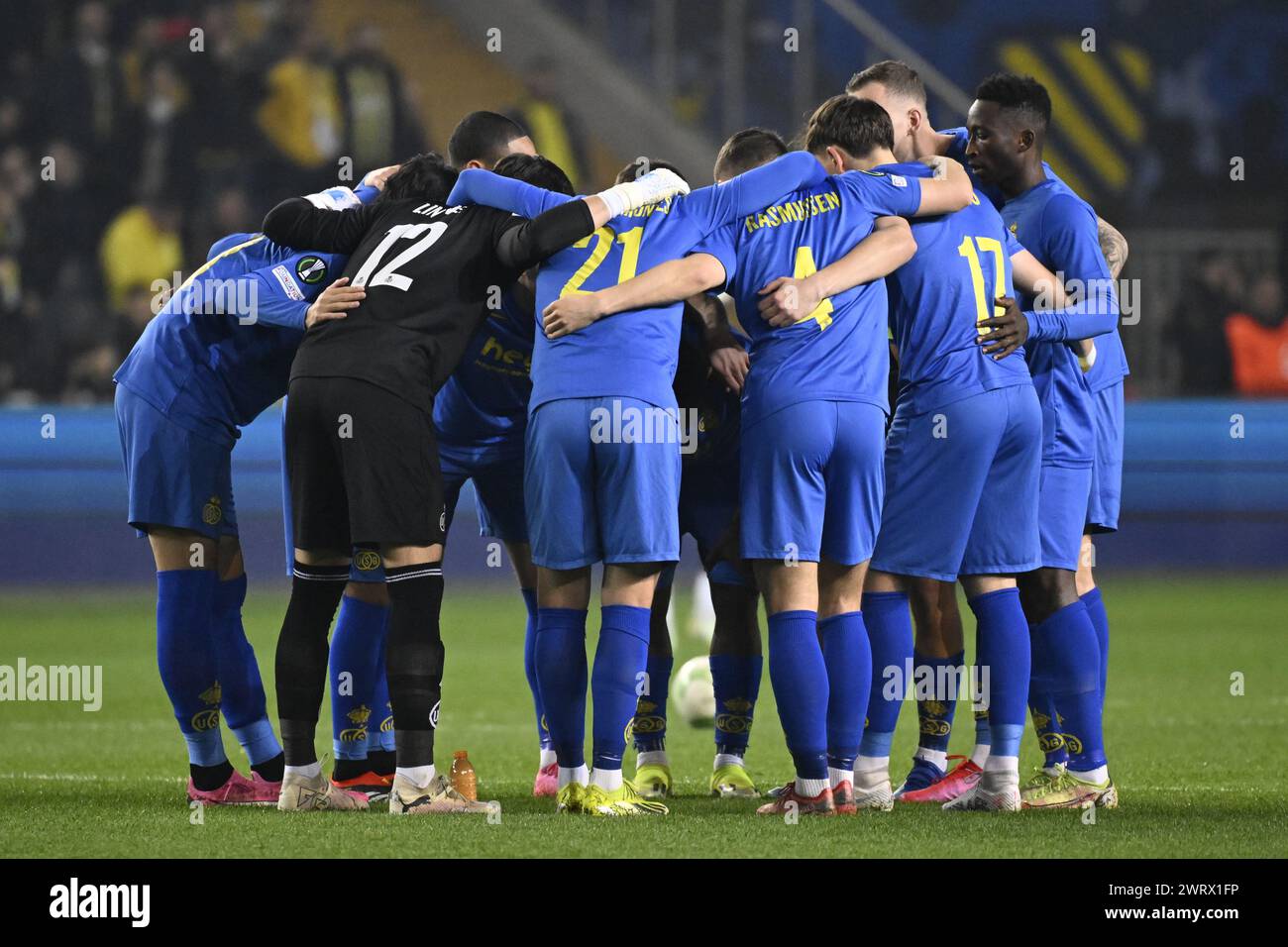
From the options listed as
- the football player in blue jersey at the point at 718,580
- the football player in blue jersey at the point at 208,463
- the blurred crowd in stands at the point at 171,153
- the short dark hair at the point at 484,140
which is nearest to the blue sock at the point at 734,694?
the football player in blue jersey at the point at 718,580

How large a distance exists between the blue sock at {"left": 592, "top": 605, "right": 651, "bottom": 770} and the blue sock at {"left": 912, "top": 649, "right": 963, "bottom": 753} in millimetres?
1118

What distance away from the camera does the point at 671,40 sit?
614 inches

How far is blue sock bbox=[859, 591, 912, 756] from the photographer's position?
5004mm

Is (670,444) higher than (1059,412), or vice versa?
(1059,412)

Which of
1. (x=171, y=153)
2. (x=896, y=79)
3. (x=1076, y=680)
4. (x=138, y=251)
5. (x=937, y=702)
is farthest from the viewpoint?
(x=171, y=153)

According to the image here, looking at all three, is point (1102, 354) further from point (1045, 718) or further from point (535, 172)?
point (535, 172)

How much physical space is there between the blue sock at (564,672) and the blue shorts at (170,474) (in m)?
1.15

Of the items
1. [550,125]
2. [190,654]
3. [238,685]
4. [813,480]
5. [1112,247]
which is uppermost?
[550,125]

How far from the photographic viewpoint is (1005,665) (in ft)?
16.1

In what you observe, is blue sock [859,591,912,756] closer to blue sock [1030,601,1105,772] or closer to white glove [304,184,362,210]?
blue sock [1030,601,1105,772]

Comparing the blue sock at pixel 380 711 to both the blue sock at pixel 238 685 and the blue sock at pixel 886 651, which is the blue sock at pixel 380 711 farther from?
the blue sock at pixel 886 651

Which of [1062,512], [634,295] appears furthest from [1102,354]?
[634,295]

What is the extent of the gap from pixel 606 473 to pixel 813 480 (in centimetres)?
58

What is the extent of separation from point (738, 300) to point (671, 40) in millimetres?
11245
